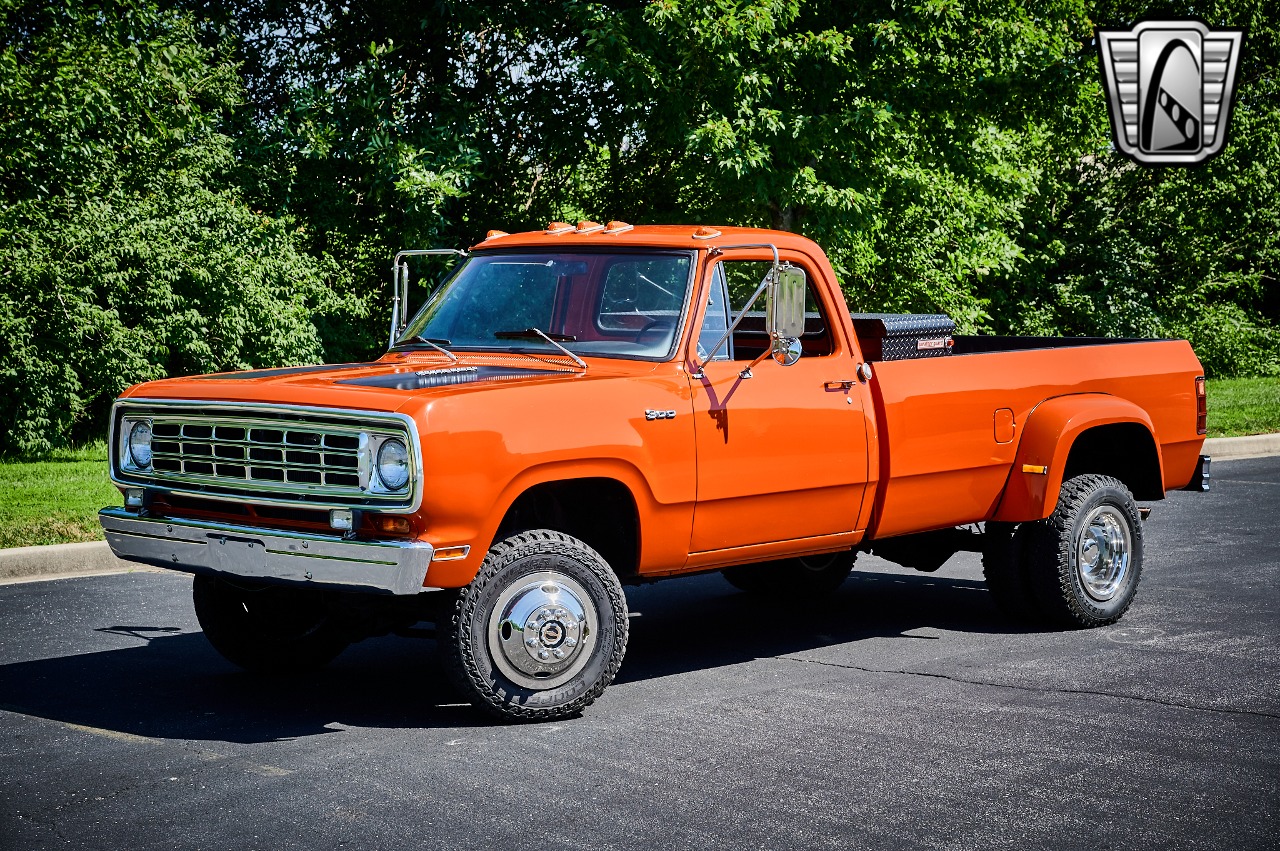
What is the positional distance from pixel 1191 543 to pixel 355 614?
703 centimetres

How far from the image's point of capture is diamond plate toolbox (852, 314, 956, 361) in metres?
A: 8.12

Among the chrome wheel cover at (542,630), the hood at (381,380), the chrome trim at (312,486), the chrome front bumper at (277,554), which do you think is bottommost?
the chrome wheel cover at (542,630)

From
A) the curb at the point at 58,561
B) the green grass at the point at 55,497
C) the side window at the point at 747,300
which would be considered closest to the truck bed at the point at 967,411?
the side window at the point at 747,300

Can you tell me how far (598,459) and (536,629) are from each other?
0.76 meters

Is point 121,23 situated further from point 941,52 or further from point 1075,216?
point 1075,216

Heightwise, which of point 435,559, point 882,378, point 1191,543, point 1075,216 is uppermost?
point 1075,216

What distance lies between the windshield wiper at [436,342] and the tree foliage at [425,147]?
31.9ft

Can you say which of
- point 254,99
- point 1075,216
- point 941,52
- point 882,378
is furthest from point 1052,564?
point 1075,216

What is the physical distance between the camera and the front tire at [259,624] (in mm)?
7363

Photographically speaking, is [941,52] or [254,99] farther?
[254,99]

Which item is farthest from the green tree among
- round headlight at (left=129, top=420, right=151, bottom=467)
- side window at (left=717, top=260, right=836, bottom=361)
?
side window at (left=717, top=260, right=836, bottom=361)

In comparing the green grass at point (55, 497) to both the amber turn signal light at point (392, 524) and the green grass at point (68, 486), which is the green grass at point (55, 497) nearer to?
the green grass at point (68, 486)

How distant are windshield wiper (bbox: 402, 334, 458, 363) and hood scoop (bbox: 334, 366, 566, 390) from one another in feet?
1.53

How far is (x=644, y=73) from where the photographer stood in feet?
57.3
